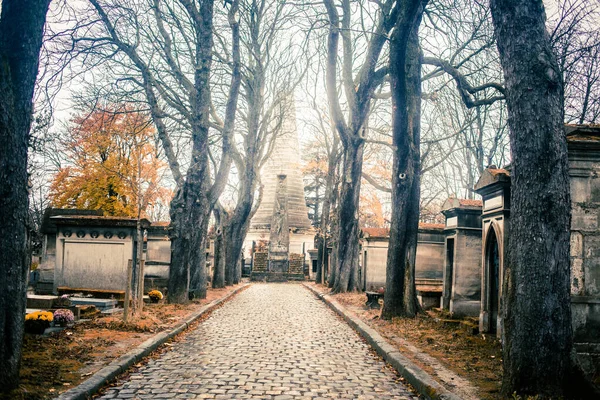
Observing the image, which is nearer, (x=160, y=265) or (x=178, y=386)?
(x=178, y=386)

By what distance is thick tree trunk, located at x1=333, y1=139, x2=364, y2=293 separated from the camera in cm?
1817

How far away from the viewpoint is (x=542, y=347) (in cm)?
457

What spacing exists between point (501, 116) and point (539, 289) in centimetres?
1952

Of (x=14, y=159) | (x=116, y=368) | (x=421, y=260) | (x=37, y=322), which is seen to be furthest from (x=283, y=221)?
(x=14, y=159)

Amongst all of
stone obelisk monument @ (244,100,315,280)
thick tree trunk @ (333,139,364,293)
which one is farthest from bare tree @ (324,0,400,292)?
stone obelisk monument @ (244,100,315,280)

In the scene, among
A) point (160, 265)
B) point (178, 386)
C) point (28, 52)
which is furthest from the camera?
point (160, 265)

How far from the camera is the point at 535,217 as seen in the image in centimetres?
472

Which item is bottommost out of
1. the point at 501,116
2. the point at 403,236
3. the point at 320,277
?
the point at 320,277

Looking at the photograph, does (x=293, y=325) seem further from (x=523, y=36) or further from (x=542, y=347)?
(x=523, y=36)

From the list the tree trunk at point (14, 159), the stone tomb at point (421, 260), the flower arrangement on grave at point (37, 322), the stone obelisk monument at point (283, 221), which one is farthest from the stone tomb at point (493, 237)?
the stone obelisk monument at point (283, 221)

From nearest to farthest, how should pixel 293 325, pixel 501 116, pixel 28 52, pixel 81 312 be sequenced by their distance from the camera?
pixel 28 52 < pixel 81 312 < pixel 293 325 < pixel 501 116

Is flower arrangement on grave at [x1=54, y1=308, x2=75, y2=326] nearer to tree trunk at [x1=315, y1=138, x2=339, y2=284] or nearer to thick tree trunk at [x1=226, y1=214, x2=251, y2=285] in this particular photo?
thick tree trunk at [x1=226, y1=214, x2=251, y2=285]

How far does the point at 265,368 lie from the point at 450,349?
2.93 meters

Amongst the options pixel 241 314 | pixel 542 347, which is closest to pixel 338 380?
pixel 542 347
